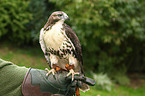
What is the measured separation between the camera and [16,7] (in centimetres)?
650

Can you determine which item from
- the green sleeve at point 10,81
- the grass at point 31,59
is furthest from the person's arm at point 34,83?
the grass at point 31,59

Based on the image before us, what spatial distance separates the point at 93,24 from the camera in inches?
243

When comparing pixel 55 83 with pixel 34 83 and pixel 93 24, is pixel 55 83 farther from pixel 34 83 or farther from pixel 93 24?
pixel 93 24

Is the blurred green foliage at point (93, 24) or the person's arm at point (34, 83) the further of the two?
the blurred green foliage at point (93, 24)

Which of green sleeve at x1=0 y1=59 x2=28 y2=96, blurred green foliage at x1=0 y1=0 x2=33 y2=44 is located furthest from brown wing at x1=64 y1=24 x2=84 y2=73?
blurred green foliage at x1=0 y1=0 x2=33 y2=44

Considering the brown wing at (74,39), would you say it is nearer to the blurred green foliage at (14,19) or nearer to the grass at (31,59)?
the grass at (31,59)

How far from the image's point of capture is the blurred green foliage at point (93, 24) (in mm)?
5922

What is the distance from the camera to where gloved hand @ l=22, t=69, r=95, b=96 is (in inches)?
77.7

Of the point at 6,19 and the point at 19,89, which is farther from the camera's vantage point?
the point at 6,19

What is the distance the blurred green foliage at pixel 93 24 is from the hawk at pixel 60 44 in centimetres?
361

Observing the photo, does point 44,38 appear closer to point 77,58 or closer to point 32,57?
point 77,58

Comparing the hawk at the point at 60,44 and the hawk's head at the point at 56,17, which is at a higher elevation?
the hawk's head at the point at 56,17

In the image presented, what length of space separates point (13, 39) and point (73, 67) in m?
5.52

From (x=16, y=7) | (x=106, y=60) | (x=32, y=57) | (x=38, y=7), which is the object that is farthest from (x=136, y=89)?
(x=16, y=7)
